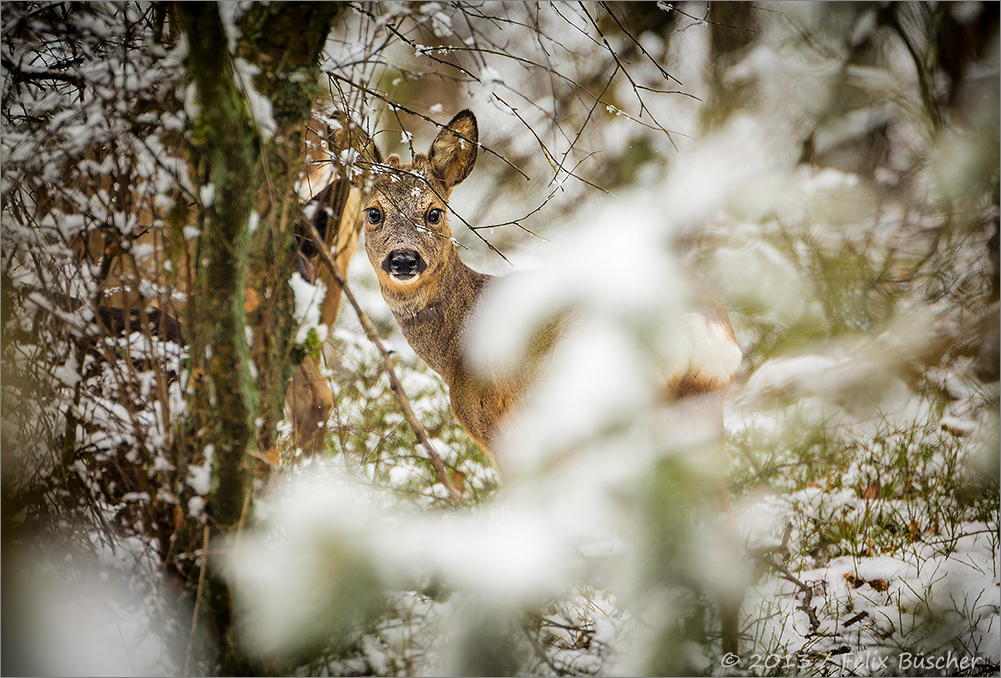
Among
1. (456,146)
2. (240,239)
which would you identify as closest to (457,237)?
(456,146)

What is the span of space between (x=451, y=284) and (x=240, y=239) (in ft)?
1.72

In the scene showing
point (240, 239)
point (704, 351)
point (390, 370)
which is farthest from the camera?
point (704, 351)

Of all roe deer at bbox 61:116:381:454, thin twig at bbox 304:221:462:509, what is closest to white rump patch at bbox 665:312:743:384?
thin twig at bbox 304:221:462:509

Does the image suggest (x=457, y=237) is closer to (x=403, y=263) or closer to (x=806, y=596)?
(x=403, y=263)

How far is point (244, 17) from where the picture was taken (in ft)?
4.69

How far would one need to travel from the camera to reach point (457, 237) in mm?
1689

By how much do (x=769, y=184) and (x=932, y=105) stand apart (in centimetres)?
48

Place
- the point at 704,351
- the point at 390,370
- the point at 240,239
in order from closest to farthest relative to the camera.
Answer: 1. the point at 240,239
2. the point at 390,370
3. the point at 704,351

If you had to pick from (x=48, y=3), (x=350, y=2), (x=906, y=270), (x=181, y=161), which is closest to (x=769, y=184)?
(x=906, y=270)

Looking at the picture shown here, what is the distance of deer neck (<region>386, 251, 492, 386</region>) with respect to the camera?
1.68 m

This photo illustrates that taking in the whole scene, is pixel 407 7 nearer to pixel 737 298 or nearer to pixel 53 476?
pixel 737 298

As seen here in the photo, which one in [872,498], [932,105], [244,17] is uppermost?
[244,17]

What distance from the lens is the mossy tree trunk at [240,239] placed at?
140 centimetres

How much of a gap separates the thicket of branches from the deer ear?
4cm
